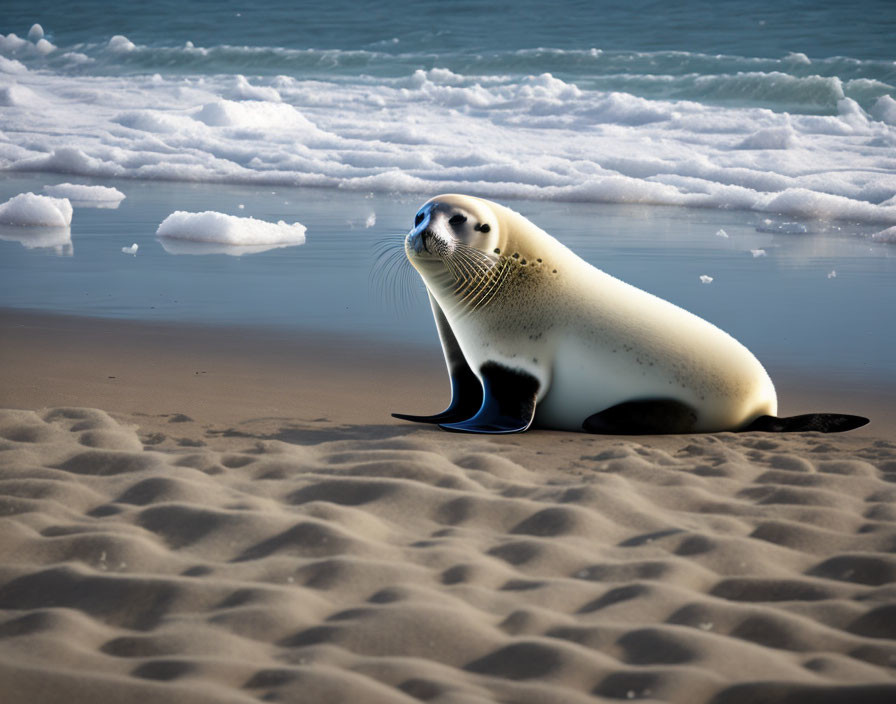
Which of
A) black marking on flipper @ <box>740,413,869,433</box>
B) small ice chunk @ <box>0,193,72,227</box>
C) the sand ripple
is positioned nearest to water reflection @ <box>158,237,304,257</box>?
small ice chunk @ <box>0,193,72,227</box>

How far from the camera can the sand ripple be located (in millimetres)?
2770

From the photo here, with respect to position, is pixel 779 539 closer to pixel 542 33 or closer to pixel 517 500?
pixel 517 500

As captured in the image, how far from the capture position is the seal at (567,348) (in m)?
5.24

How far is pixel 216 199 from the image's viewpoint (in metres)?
14.1

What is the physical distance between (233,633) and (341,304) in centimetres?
513

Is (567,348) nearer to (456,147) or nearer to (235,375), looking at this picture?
A: (235,375)

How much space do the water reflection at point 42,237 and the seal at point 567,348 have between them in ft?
17.1

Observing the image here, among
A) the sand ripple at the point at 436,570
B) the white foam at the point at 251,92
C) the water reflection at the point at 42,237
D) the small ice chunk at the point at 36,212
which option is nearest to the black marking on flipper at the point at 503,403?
the sand ripple at the point at 436,570

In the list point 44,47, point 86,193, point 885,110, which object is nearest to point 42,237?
point 86,193

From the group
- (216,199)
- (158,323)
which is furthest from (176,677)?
(216,199)

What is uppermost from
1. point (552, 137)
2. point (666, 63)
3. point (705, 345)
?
point (666, 63)

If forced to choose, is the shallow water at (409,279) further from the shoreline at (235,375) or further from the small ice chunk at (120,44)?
the small ice chunk at (120,44)

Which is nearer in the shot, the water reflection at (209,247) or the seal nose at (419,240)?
the seal nose at (419,240)

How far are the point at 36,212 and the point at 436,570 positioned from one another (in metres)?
8.75
